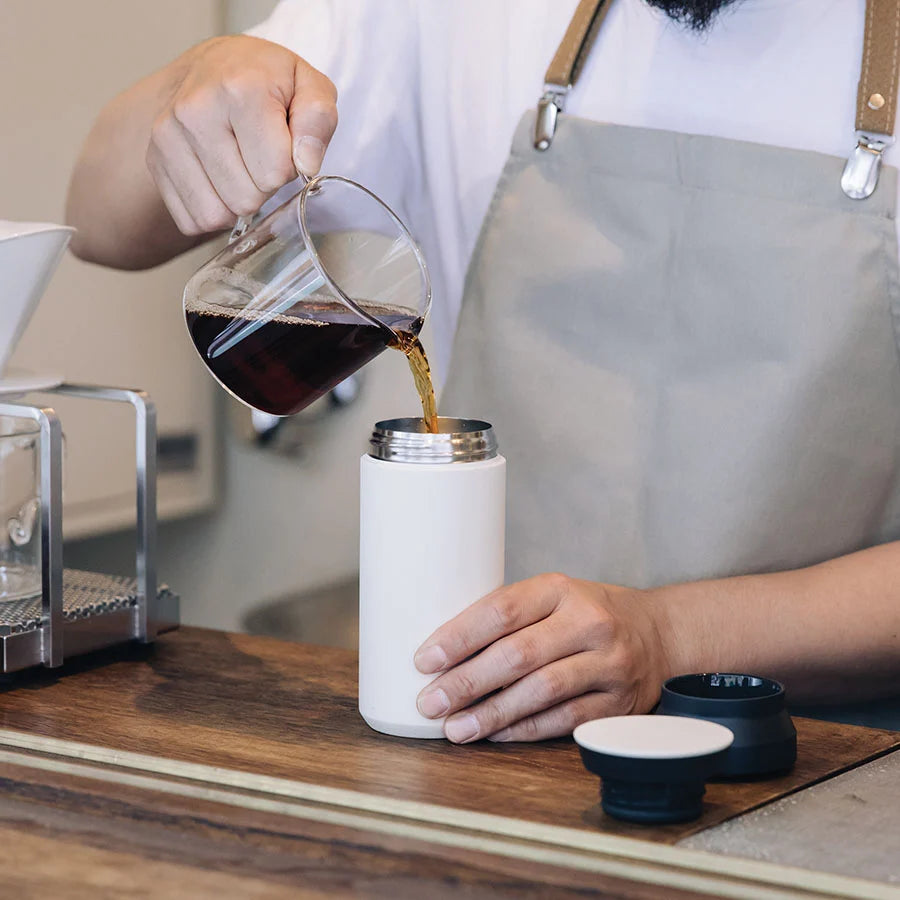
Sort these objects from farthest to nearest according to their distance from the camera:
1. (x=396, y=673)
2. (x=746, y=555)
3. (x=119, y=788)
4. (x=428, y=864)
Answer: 1. (x=746, y=555)
2. (x=396, y=673)
3. (x=119, y=788)
4. (x=428, y=864)

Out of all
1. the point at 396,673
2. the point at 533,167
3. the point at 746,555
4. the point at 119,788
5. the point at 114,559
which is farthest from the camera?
the point at 114,559

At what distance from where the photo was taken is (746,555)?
1522mm

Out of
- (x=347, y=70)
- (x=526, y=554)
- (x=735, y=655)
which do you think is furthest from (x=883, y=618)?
(x=347, y=70)

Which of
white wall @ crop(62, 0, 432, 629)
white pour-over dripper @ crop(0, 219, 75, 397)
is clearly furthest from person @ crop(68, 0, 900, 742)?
white wall @ crop(62, 0, 432, 629)

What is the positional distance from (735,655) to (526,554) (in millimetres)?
390

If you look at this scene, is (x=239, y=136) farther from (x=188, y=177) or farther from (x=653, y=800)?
(x=653, y=800)

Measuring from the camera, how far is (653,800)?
35.7 inches

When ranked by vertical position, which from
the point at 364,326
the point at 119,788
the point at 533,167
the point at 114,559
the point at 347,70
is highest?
the point at 347,70

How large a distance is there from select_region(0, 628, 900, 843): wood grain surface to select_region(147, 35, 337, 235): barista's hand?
45 centimetres

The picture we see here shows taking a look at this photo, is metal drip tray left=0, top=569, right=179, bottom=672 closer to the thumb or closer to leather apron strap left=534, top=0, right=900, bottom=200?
the thumb

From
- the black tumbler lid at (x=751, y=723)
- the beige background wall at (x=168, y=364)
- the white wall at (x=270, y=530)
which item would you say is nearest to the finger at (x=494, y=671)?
the black tumbler lid at (x=751, y=723)

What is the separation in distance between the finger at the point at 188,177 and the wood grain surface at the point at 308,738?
45 cm

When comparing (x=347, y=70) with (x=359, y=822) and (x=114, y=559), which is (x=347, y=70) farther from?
(x=114, y=559)

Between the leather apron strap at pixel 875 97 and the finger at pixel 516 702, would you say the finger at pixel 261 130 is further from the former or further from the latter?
the leather apron strap at pixel 875 97
